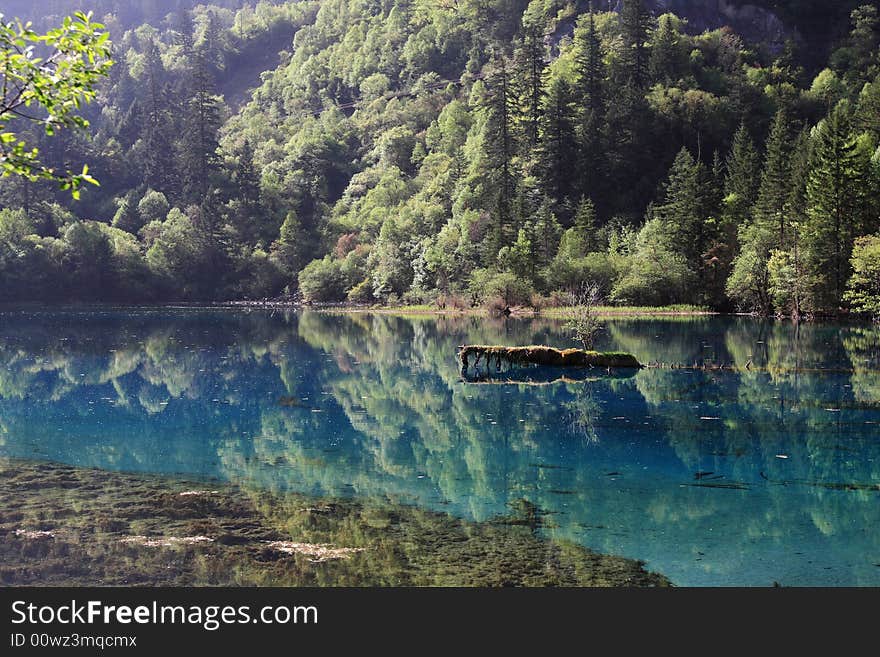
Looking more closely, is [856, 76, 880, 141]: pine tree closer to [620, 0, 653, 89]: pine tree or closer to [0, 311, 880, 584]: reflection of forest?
[620, 0, 653, 89]: pine tree

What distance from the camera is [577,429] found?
27359 millimetres

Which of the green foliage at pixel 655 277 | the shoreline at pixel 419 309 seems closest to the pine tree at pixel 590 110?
the green foliage at pixel 655 277

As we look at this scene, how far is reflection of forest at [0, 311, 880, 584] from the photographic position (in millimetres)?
17031

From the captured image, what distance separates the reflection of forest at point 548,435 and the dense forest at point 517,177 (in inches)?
1286

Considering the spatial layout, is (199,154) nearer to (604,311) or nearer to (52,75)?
(604,311)

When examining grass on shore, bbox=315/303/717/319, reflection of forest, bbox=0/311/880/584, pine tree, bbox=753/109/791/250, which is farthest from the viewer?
grass on shore, bbox=315/303/717/319

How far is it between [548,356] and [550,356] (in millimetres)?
107

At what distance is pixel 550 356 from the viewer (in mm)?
43188

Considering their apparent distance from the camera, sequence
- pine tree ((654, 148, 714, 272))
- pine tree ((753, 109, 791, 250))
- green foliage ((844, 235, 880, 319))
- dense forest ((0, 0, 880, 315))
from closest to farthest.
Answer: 1. green foliage ((844, 235, 880, 319))
2. pine tree ((753, 109, 791, 250))
3. dense forest ((0, 0, 880, 315))
4. pine tree ((654, 148, 714, 272))

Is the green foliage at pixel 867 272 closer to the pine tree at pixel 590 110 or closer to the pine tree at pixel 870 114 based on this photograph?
the pine tree at pixel 870 114

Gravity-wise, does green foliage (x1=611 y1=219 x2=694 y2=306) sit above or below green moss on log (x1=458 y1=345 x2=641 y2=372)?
above

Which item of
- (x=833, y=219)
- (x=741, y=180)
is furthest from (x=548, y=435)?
(x=741, y=180)

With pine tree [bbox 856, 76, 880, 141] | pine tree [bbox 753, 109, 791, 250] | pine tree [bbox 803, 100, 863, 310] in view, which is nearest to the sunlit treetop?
pine tree [bbox 803, 100, 863, 310]

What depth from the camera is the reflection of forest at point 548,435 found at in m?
17.0
